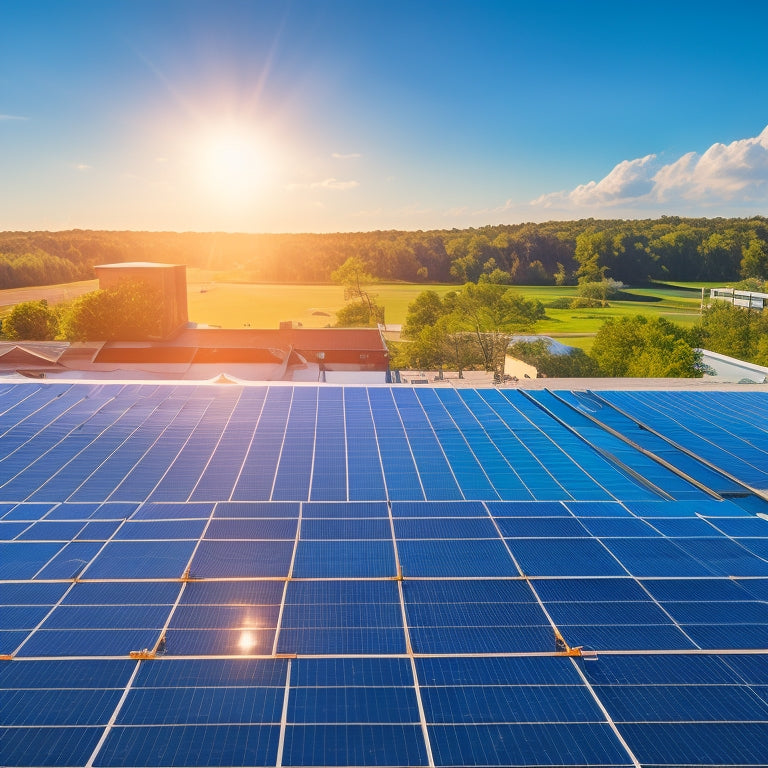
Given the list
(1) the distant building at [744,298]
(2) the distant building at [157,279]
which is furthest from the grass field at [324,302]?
(2) the distant building at [157,279]

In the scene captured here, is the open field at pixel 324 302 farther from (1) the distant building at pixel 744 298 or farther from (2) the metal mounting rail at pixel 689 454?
(2) the metal mounting rail at pixel 689 454

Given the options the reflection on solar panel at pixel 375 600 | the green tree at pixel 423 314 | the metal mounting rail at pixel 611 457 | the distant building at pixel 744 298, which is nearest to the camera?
the reflection on solar panel at pixel 375 600

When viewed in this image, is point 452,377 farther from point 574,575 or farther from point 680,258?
point 680,258

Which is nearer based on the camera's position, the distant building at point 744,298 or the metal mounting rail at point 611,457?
the metal mounting rail at point 611,457

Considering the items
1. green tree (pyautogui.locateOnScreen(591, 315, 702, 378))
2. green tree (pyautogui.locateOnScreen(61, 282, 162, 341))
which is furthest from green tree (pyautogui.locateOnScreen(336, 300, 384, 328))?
green tree (pyautogui.locateOnScreen(591, 315, 702, 378))

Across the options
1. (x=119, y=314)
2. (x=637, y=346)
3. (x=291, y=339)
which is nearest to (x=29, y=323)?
(x=119, y=314)

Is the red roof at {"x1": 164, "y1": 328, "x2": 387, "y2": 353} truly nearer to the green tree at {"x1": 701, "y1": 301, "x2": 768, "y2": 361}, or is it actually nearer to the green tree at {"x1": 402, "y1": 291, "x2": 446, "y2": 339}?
the green tree at {"x1": 402, "y1": 291, "x2": 446, "y2": 339}
